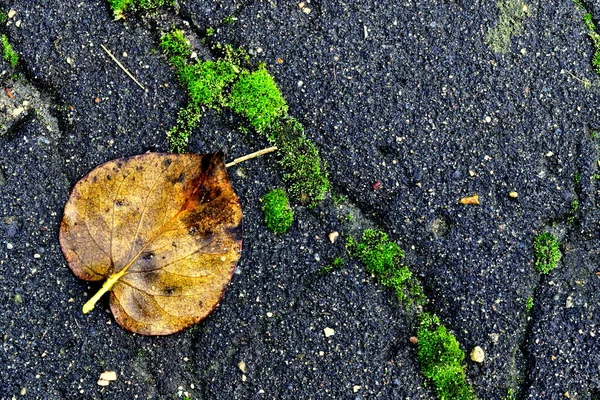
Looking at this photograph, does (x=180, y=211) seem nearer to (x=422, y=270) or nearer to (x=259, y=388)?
(x=259, y=388)

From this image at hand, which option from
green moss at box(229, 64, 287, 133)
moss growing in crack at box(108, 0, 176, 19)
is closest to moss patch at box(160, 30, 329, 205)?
green moss at box(229, 64, 287, 133)

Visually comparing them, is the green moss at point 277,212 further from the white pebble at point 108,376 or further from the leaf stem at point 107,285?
the white pebble at point 108,376


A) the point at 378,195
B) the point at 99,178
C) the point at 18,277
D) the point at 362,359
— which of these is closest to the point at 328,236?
the point at 378,195

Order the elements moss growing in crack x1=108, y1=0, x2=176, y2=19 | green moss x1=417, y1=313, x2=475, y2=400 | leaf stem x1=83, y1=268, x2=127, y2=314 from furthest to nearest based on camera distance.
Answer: moss growing in crack x1=108, y1=0, x2=176, y2=19, green moss x1=417, y1=313, x2=475, y2=400, leaf stem x1=83, y1=268, x2=127, y2=314

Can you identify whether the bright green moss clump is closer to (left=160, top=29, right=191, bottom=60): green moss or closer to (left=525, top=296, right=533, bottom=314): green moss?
(left=525, top=296, right=533, bottom=314): green moss

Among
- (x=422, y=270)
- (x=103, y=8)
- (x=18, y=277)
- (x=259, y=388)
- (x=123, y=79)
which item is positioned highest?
(x=103, y=8)

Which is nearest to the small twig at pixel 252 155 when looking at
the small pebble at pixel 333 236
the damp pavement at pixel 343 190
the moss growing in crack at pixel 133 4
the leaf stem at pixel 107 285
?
the damp pavement at pixel 343 190
